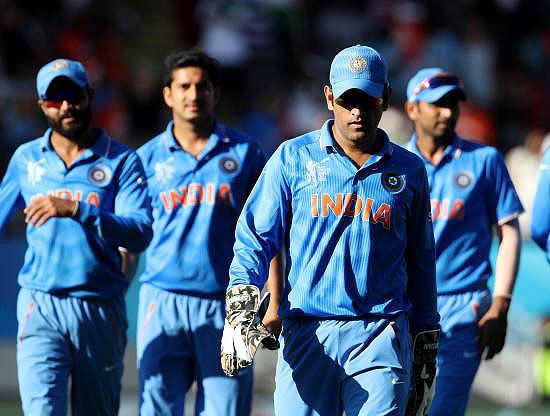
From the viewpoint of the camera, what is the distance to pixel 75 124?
7988mm

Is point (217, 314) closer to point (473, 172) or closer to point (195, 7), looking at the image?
point (473, 172)

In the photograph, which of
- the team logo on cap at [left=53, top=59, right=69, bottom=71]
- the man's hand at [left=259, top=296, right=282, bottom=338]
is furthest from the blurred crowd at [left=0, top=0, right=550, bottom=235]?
the man's hand at [left=259, top=296, right=282, bottom=338]

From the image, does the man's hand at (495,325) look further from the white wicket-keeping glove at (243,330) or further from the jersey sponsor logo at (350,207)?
the white wicket-keeping glove at (243,330)

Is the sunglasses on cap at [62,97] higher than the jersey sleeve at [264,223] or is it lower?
higher

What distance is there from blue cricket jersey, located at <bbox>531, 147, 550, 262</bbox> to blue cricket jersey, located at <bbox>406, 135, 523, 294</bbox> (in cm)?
46

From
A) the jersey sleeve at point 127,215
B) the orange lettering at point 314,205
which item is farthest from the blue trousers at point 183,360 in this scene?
the orange lettering at point 314,205

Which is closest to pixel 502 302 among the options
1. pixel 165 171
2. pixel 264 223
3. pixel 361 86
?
pixel 165 171

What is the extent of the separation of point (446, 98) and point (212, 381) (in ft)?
7.61

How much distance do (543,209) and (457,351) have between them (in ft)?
3.70

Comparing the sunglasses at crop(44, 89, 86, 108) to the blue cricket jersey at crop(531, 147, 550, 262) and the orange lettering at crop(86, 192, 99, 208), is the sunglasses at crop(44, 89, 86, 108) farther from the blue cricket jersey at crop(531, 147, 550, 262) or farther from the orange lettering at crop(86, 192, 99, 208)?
the blue cricket jersey at crop(531, 147, 550, 262)

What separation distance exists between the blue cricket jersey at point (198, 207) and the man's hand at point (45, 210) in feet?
4.13

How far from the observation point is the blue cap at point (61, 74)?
7.92 m

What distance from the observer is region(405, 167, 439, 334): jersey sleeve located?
6469 mm

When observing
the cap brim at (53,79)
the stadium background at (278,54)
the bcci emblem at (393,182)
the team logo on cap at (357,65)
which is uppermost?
the stadium background at (278,54)
